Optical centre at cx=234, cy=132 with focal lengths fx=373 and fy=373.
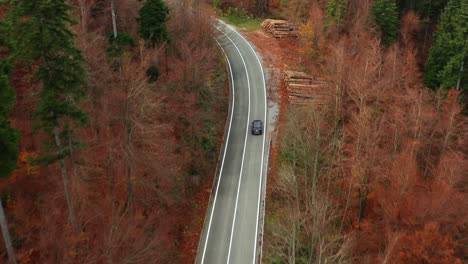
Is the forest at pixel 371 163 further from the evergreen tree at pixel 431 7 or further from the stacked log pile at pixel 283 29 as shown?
the stacked log pile at pixel 283 29

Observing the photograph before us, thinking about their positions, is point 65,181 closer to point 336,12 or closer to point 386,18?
point 336,12

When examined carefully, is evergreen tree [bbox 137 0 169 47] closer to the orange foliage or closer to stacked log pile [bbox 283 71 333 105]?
stacked log pile [bbox 283 71 333 105]

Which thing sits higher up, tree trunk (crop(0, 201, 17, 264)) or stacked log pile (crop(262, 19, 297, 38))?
stacked log pile (crop(262, 19, 297, 38))

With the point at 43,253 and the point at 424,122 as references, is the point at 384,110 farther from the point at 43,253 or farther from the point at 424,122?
the point at 43,253

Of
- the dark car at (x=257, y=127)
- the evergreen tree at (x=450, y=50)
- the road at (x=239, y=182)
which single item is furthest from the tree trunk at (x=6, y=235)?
the evergreen tree at (x=450, y=50)

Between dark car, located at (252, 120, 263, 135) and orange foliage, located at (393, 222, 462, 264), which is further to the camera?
dark car, located at (252, 120, 263, 135)

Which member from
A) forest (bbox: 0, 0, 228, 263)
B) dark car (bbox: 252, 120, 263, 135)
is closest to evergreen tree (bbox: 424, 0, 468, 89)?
dark car (bbox: 252, 120, 263, 135)

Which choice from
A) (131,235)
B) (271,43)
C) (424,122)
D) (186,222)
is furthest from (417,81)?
(131,235)
